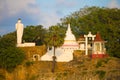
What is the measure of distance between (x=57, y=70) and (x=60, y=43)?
6196mm

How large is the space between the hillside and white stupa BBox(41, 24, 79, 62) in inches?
38.4

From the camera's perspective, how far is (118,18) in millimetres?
66438

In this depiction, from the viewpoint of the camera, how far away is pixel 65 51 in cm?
5484

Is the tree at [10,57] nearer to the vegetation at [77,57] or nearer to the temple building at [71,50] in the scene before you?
the vegetation at [77,57]

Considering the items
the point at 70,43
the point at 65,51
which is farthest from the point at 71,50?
the point at 70,43

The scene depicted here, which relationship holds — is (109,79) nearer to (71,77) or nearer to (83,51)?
(71,77)

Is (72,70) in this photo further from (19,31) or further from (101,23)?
(101,23)

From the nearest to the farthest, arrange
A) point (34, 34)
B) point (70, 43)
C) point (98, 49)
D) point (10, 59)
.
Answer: point (10, 59) → point (98, 49) → point (70, 43) → point (34, 34)

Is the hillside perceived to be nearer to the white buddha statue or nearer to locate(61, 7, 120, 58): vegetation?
the white buddha statue

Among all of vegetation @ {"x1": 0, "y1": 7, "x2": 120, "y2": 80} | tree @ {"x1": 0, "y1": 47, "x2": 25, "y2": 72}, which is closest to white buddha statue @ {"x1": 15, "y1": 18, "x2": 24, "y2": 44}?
vegetation @ {"x1": 0, "y1": 7, "x2": 120, "y2": 80}

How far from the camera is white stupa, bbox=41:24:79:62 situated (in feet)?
172

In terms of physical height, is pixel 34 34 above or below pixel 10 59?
above

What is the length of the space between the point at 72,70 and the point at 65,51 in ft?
27.1

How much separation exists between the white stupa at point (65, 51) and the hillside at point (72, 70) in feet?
3.20
